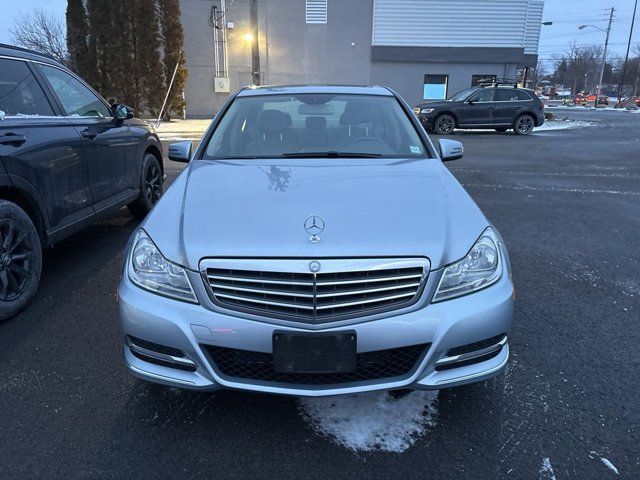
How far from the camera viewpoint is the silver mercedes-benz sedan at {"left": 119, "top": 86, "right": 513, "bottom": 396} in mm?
2148

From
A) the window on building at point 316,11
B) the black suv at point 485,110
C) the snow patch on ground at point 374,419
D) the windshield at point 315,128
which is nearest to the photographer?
the snow patch on ground at point 374,419

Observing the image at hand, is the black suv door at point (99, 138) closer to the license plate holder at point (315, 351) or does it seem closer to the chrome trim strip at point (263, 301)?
the chrome trim strip at point (263, 301)

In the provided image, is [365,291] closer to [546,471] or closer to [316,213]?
[316,213]

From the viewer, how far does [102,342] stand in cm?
325

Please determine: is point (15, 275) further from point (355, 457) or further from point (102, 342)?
point (355, 457)

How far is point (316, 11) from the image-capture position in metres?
22.5

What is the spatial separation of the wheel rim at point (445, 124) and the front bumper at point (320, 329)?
53.0ft

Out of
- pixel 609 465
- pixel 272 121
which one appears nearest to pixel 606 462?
pixel 609 465

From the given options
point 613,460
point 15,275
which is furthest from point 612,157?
point 15,275

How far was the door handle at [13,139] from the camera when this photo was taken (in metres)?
A: 3.37

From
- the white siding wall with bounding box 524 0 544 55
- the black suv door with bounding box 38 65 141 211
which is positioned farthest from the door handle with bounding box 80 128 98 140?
the white siding wall with bounding box 524 0 544 55

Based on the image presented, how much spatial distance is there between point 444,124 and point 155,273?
54.5 feet

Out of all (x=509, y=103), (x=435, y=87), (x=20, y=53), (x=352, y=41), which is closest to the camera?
(x=20, y=53)

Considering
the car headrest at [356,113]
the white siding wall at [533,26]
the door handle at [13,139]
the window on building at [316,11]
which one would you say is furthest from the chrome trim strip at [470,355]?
the white siding wall at [533,26]
